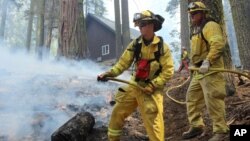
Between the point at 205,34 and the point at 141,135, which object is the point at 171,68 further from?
the point at 141,135

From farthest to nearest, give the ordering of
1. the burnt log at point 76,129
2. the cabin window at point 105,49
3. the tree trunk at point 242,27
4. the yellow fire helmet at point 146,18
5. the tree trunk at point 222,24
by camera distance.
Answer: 1. the cabin window at point 105,49
2. the tree trunk at point 242,27
3. the tree trunk at point 222,24
4. the burnt log at point 76,129
5. the yellow fire helmet at point 146,18

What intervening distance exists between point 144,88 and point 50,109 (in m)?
3.05

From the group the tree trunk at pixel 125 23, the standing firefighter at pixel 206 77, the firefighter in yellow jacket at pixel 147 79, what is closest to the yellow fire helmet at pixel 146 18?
the firefighter in yellow jacket at pixel 147 79

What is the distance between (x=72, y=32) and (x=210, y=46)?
6.04 m

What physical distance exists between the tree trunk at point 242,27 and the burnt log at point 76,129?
5.72 metres

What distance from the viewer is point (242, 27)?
9945mm

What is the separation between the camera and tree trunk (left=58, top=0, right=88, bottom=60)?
1016 cm

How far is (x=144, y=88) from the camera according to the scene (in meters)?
4.70

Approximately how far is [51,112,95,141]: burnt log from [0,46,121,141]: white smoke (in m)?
0.52

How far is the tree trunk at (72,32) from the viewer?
33.3ft

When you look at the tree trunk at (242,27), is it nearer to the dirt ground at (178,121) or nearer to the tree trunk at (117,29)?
the dirt ground at (178,121)

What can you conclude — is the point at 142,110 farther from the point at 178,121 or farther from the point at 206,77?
the point at 178,121

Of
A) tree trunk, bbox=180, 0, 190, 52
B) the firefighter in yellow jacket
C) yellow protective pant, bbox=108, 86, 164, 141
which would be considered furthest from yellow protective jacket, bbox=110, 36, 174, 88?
tree trunk, bbox=180, 0, 190, 52

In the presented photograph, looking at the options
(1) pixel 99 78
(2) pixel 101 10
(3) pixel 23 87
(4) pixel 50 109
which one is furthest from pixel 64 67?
(2) pixel 101 10
